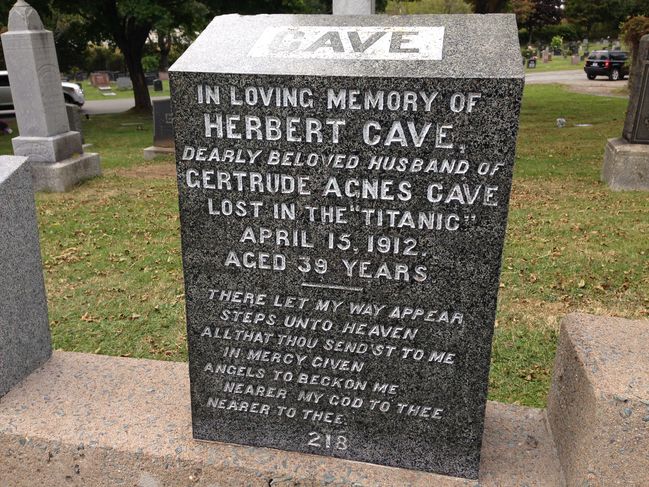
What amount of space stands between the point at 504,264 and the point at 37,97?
A: 24.1ft

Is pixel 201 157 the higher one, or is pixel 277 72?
pixel 277 72

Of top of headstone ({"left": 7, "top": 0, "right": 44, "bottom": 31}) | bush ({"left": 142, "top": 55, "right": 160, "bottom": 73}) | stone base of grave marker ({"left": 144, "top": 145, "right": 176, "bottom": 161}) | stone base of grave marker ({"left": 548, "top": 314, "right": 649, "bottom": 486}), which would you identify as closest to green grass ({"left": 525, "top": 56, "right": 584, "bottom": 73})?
bush ({"left": 142, "top": 55, "right": 160, "bottom": 73})

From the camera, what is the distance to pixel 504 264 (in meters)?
5.80

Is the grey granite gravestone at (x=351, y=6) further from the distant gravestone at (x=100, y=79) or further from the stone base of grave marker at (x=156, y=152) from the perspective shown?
the distant gravestone at (x=100, y=79)

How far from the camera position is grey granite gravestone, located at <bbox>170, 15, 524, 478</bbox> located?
2184 mm

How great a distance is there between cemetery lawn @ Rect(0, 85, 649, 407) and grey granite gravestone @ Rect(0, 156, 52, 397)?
1161 mm

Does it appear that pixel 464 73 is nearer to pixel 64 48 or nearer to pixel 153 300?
pixel 153 300

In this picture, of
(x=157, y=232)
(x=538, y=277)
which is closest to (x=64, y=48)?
(x=157, y=232)

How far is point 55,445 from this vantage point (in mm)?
2730

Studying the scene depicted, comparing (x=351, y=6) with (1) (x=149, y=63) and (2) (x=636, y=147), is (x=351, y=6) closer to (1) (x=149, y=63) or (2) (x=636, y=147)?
(2) (x=636, y=147)

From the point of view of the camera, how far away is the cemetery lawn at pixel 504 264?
441cm

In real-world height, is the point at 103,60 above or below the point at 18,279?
below

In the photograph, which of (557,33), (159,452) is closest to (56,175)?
(159,452)

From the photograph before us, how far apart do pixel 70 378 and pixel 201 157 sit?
5.08ft
